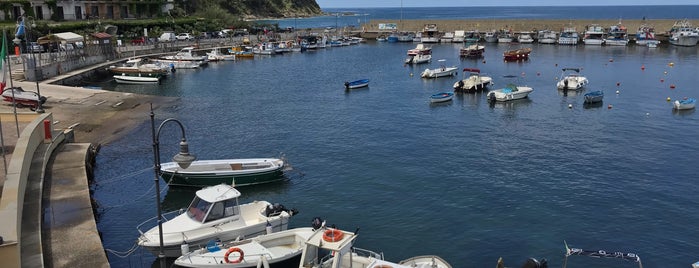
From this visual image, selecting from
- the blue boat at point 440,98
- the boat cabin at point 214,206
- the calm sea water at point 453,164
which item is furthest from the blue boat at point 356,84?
the boat cabin at point 214,206

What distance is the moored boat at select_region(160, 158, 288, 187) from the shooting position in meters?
33.4

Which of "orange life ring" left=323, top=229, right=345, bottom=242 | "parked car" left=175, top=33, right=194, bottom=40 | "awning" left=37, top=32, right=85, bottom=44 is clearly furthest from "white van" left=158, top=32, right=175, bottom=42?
"orange life ring" left=323, top=229, right=345, bottom=242

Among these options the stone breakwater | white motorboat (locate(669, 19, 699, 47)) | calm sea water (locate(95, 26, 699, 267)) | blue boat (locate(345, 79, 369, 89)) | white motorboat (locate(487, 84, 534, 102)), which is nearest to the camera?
calm sea water (locate(95, 26, 699, 267))

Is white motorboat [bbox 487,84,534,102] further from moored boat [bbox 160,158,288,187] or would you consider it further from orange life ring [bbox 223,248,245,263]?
orange life ring [bbox 223,248,245,263]

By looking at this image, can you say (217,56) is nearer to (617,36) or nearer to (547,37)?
(547,37)

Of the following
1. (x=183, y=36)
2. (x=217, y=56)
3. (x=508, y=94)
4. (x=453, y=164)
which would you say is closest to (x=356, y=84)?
(x=508, y=94)

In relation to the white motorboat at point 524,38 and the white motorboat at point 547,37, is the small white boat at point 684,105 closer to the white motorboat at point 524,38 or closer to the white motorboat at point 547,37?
the white motorboat at point 547,37

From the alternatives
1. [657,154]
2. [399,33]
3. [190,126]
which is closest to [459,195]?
[657,154]

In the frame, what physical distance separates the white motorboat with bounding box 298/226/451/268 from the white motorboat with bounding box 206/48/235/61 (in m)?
80.3

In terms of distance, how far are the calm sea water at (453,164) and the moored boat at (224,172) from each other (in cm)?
76

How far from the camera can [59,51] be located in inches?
2911

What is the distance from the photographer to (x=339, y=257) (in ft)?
67.1

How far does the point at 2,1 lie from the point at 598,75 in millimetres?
95750

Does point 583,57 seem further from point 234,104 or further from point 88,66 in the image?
point 88,66
